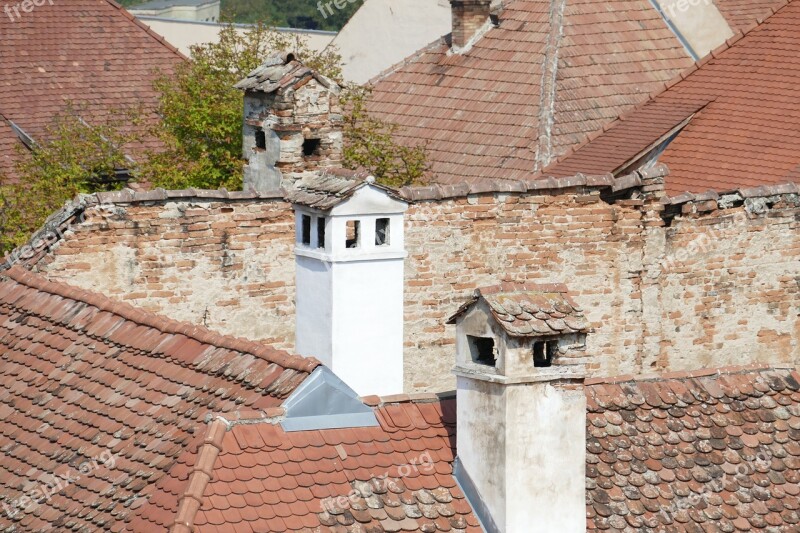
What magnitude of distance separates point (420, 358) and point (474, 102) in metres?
9.30

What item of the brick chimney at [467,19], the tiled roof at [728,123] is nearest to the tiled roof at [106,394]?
the tiled roof at [728,123]

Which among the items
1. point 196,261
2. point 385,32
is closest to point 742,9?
point 385,32

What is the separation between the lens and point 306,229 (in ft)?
46.2

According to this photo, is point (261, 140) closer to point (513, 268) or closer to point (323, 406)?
point (513, 268)

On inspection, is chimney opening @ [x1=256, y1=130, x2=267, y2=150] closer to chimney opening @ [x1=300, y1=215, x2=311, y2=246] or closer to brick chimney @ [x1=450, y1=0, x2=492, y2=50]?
chimney opening @ [x1=300, y1=215, x2=311, y2=246]

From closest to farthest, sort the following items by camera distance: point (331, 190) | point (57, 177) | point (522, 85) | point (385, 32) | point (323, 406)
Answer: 1. point (323, 406)
2. point (331, 190)
3. point (57, 177)
4. point (522, 85)
5. point (385, 32)

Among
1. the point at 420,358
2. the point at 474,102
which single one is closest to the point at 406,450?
the point at 420,358

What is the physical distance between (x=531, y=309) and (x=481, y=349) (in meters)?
0.40

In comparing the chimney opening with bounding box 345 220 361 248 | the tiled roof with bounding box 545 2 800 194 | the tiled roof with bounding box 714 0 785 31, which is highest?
the tiled roof with bounding box 714 0 785 31

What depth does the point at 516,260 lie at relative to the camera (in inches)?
677

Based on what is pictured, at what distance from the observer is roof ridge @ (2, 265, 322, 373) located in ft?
37.8

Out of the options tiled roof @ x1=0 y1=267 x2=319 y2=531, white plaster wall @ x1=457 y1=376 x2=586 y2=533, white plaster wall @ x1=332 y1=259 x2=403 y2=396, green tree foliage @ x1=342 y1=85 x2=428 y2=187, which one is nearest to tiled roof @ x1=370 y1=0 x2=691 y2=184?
green tree foliage @ x1=342 y1=85 x2=428 y2=187

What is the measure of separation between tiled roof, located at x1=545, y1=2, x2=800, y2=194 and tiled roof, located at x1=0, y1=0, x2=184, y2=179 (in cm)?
807

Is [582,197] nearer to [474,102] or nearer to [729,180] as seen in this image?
[729,180]
